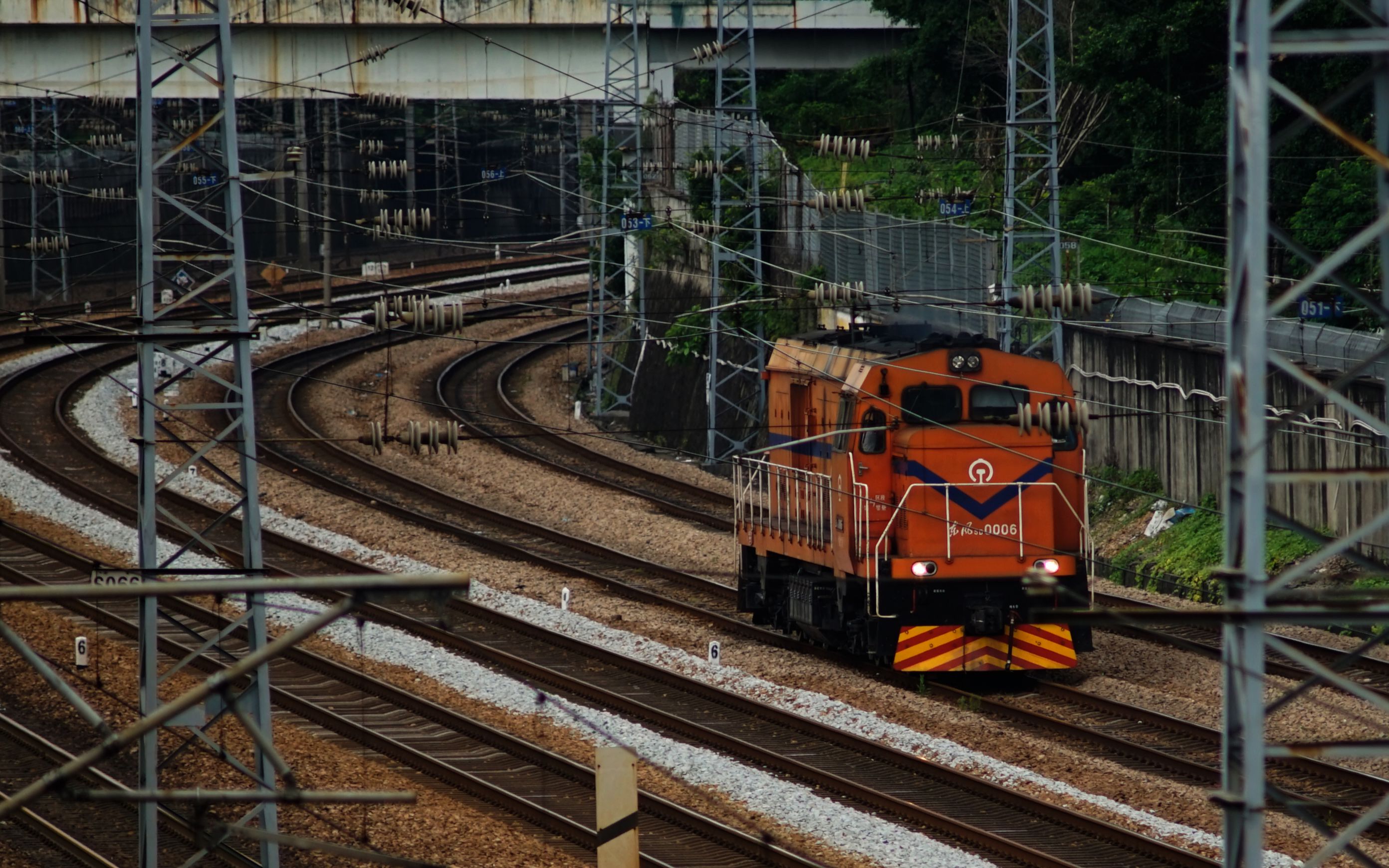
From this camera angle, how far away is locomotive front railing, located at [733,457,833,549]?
20.0 m

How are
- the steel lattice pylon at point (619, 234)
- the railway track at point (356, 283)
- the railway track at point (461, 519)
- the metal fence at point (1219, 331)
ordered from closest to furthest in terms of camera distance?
the metal fence at point (1219, 331) → the railway track at point (461, 519) → the steel lattice pylon at point (619, 234) → the railway track at point (356, 283)

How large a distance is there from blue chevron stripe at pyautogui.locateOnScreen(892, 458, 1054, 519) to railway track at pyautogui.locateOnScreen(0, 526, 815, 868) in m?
4.85

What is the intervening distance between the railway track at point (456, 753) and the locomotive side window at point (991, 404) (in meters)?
5.74

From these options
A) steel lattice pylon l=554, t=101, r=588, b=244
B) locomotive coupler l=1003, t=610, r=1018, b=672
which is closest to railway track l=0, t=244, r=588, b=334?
steel lattice pylon l=554, t=101, r=588, b=244

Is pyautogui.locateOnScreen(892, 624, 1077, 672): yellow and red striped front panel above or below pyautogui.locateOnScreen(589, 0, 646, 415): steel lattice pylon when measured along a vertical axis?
below

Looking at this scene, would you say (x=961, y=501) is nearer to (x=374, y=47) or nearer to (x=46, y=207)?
(x=374, y=47)

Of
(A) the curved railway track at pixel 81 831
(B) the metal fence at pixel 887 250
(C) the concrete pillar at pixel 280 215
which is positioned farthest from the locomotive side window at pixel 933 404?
(C) the concrete pillar at pixel 280 215

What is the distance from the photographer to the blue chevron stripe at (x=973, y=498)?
18750mm

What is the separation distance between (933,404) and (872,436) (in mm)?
733

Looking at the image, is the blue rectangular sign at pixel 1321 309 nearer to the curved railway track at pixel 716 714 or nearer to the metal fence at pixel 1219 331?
the metal fence at pixel 1219 331

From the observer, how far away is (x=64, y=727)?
1803 centimetres

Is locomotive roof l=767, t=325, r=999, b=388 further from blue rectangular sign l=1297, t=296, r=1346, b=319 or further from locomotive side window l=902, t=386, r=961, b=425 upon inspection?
blue rectangular sign l=1297, t=296, r=1346, b=319

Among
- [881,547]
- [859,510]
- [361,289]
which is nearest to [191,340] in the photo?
[859,510]

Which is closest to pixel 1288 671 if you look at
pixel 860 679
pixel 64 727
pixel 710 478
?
pixel 860 679
